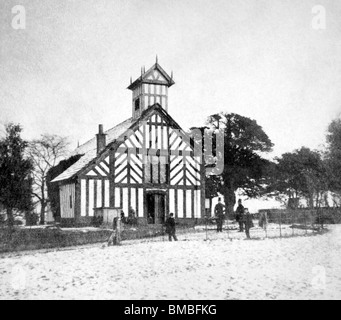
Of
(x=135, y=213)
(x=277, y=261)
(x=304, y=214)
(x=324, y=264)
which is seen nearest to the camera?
(x=324, y=264)

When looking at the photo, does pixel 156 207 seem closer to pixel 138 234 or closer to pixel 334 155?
pixel 138 234

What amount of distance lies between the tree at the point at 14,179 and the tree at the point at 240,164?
1702 cm

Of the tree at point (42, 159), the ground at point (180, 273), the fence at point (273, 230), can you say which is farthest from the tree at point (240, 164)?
the ground at point (180, 273)

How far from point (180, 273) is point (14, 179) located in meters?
7.98

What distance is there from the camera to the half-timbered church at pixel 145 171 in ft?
73.6

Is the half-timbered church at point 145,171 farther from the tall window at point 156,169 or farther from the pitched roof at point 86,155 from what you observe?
the pitched roof at point 86,155

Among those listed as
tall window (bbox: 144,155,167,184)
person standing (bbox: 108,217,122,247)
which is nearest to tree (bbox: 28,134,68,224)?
tall window (bbox: 144,155,167,184)

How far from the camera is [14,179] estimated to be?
15016mm

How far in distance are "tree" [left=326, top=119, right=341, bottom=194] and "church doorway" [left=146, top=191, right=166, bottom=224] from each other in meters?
11.5
